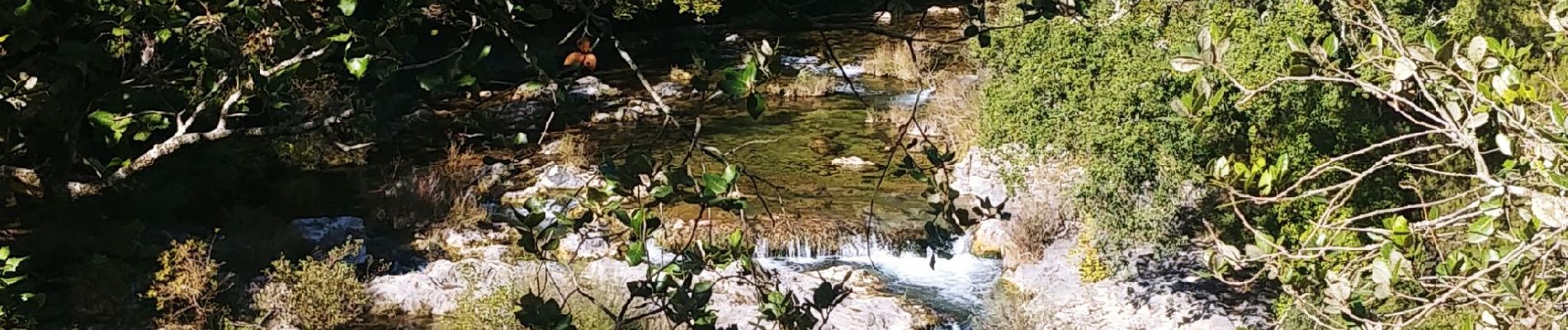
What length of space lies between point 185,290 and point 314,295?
2.30 ft

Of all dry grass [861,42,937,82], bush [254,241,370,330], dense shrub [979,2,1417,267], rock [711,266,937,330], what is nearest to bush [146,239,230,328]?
bush [254,241,370,330]

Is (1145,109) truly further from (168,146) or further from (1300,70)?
(168,146)

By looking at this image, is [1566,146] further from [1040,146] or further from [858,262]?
[858,262]

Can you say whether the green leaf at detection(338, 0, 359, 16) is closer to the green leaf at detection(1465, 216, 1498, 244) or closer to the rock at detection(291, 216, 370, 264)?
the green leaf at detection(1465, 216, 1498, 244)

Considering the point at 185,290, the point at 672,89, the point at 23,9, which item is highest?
the point at 23,9

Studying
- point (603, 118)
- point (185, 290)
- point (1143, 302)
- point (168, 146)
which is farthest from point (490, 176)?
point (168, 146)

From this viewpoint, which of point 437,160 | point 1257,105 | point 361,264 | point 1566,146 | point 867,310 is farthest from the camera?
point 437,160

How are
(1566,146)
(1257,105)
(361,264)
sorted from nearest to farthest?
1. (1566,146)
2. (1257,105)
3. (361,264)

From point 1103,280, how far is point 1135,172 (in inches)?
40.0

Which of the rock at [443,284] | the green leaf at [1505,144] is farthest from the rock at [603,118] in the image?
the green leaf at [1505,144]

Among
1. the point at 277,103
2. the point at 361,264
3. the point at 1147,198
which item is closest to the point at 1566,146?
the point at 277,103

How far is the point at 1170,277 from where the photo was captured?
24.7 feet

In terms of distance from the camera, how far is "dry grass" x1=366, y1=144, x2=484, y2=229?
9.20 metres

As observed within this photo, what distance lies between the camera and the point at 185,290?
22.1ft
